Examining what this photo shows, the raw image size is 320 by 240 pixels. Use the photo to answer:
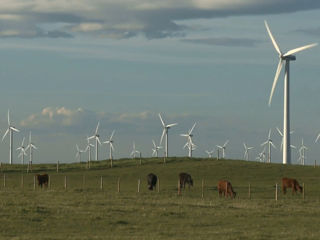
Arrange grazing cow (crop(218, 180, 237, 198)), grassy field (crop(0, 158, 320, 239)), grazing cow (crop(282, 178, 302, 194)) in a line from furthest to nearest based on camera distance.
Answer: grazing cow (crop(282, 178, 302, 194)), grazing cow (crop(218, 180, 237, 198)), grassy field (crop(0, 158, 320, 239))

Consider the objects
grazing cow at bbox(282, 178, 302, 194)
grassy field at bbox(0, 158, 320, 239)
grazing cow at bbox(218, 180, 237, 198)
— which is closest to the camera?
grassy field at bbox(0, 158, 320, 239)

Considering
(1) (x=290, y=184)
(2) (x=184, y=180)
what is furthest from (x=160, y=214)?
(2) (x=184, y=180)

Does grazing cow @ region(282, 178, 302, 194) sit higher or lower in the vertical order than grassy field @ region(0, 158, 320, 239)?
higher

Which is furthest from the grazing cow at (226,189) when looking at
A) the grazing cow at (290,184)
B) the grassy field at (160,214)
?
the grazing cow at (290,184)

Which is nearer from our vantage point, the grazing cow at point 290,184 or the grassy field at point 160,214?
the grassy field at point 160,214

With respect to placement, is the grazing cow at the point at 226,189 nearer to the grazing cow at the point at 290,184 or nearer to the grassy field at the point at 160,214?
the grassy field at the point at 160,214

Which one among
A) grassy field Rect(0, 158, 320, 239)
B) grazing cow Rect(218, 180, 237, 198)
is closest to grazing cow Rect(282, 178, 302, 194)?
grassy field Rect(0, 158, 320, 239)

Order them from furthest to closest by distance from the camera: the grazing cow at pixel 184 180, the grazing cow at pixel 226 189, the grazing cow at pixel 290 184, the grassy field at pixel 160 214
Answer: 1. the grazing cow at pixel 184 180
2. the grazing cow at pixel 290 184
3. the grazing cow at pixel 226 189
4. the grassy field at pixel 160 214

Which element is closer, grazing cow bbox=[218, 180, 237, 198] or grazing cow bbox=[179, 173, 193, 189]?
grazing cow bbox=[218, 180, 237, 198]

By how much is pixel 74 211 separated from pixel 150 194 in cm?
1999

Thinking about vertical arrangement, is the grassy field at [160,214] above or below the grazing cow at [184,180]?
below

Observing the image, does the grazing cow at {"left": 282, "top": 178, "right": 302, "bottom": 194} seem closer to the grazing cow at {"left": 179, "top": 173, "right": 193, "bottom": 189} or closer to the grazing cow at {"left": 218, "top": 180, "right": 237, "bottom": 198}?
the grazing cow at {"left": 218, "top": 180, "right": 237, "bottom": 198}

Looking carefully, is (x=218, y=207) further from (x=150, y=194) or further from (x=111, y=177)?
(x=111, y=177)

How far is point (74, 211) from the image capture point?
46.2m
